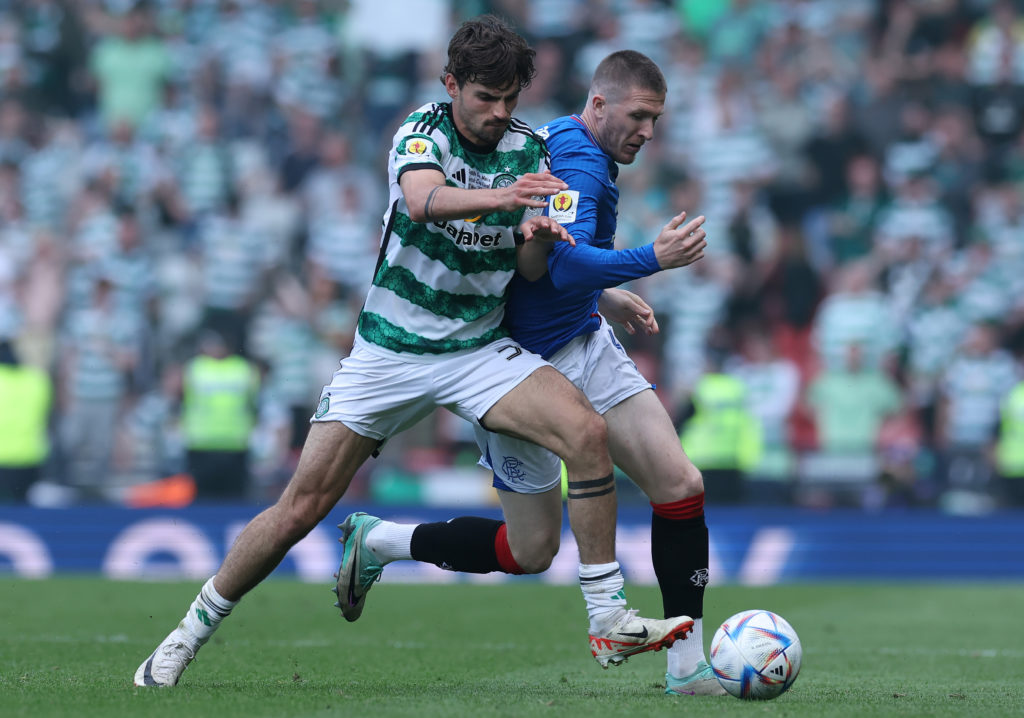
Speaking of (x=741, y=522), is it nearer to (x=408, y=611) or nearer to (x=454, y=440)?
(x=454, y=440)

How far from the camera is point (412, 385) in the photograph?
234 inches

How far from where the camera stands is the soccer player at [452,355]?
5688mm

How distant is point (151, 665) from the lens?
19.3ft

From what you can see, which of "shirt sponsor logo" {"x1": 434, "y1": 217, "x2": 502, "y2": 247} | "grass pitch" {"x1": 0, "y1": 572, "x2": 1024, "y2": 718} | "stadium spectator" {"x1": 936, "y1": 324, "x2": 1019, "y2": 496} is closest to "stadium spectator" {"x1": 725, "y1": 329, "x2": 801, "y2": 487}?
"grass pitch" {"x1": 0, "y1": 572, "x2": 1024, "y2": 718}

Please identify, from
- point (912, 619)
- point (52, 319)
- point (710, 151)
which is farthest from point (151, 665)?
point (710, 151)

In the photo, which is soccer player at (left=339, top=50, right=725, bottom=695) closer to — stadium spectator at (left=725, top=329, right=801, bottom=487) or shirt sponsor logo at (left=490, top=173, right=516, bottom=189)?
shirt sponsor logo at (left=490, top=173, right=516, bottom=189)

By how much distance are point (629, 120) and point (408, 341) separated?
131cm

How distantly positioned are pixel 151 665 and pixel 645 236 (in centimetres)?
979

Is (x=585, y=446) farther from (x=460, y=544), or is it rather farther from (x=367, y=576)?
(x=367, y=576)

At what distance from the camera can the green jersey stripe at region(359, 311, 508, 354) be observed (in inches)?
235

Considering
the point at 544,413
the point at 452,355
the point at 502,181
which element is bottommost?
the point at 544,413

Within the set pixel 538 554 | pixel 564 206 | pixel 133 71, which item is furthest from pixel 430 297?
pixel 133 71

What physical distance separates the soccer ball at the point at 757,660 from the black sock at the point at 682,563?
0.35m

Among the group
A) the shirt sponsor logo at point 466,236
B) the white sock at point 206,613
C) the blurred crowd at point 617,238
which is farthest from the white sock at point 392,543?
the blurred crowd at point 617,238
